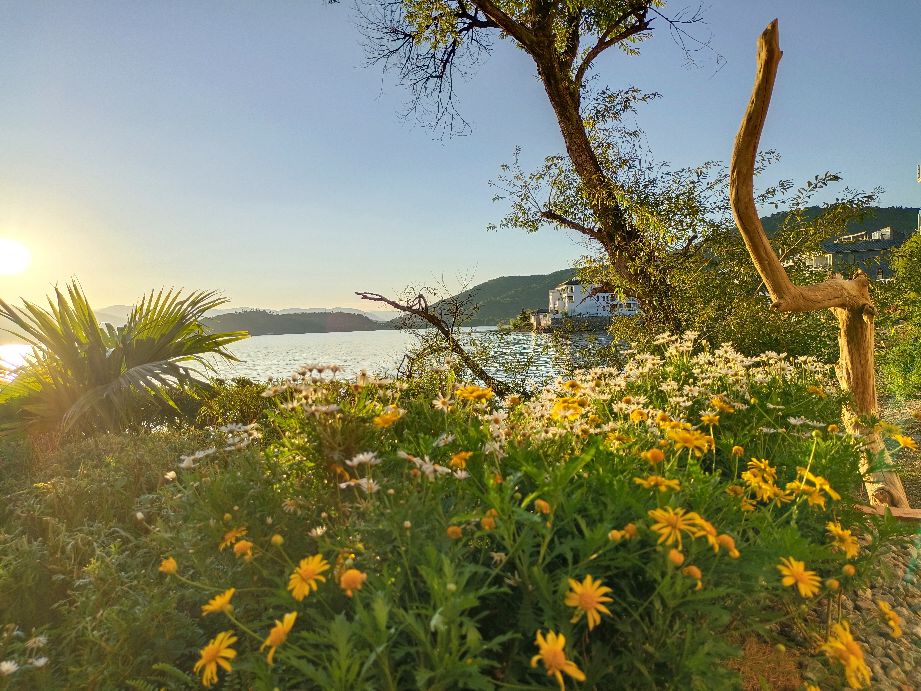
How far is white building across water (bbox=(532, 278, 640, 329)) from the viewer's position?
8.53 metres

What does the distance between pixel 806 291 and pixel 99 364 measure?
21.7 ft

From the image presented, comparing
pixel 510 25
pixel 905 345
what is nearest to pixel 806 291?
pixel 510 25

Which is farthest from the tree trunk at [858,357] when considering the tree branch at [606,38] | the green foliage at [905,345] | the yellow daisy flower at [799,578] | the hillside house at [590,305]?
the green foliage at [905,345]

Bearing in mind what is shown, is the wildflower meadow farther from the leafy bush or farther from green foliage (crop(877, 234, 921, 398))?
green foliage (crop(877, 234, 921, 398))

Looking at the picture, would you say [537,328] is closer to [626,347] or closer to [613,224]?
[626,347]

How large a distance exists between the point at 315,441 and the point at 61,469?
2.72 meters

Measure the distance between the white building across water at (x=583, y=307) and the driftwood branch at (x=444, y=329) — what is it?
1406 mm

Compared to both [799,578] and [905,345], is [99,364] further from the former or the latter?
[905,345]

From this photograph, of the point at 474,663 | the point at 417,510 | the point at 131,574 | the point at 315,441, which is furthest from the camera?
the point at 131,574

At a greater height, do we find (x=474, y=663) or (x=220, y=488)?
(x=220, y=488)

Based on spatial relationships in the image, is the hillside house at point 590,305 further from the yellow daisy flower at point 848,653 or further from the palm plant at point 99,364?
the yellow daisy flower at point 848,653

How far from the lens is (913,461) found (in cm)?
656

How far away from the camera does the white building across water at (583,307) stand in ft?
28.0

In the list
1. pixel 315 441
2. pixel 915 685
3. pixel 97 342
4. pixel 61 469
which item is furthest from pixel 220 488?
pixel 97 342
